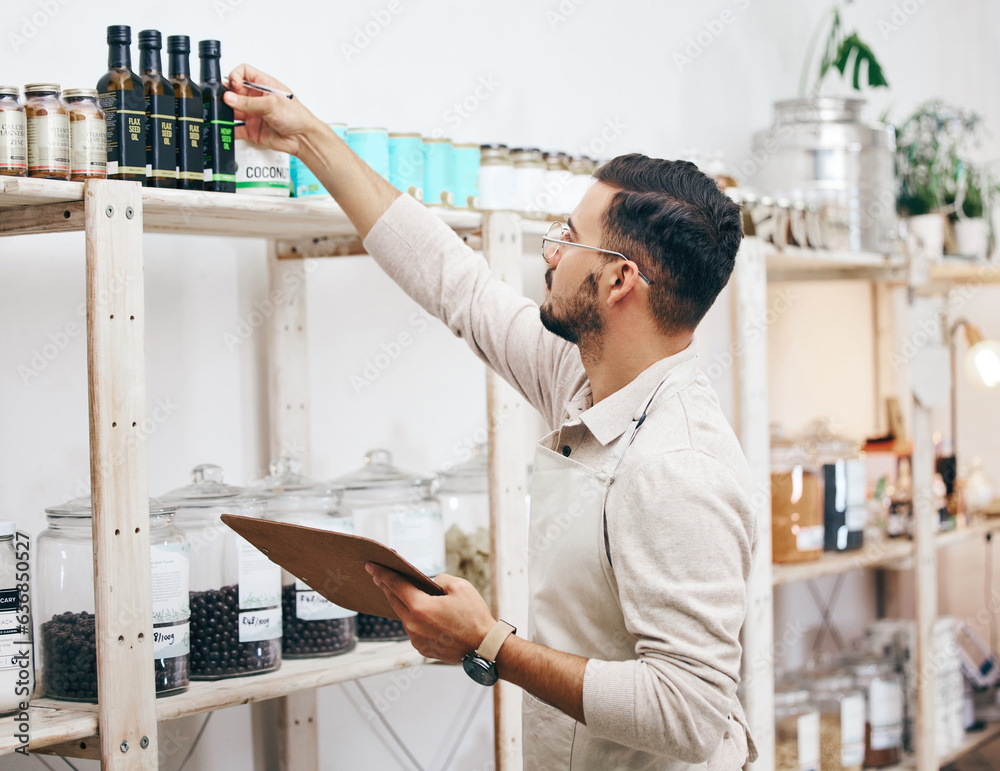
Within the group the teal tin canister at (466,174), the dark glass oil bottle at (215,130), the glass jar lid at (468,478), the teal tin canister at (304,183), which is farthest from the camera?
the glass jar lid at (468,478)

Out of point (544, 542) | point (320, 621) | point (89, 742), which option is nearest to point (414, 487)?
point (320, 621)

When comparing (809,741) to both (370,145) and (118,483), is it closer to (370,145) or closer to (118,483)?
(370,145)

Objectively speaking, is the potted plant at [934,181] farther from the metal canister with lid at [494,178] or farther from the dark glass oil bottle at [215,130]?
the dark glass oil bottle at [215,130]

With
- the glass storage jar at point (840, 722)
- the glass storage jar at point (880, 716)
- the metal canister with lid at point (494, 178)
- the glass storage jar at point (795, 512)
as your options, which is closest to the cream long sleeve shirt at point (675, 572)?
the metal canister with lid at point (494, 178)

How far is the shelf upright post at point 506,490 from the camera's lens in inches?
72.6

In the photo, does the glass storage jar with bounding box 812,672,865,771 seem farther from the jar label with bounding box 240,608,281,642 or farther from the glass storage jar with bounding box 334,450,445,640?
the jar label with bounding box 240,608,281,642

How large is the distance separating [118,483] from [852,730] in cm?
218

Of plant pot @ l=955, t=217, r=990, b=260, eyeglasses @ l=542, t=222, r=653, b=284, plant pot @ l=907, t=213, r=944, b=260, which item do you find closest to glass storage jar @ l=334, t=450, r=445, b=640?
eyeglasses @ l=542, t=222, r=653, b=284

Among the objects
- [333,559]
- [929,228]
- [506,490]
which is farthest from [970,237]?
[333,559]

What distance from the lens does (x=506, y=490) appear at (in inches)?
73.0

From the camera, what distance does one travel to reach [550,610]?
4.51ft

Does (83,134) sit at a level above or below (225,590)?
above

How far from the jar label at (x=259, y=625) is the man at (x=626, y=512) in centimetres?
39

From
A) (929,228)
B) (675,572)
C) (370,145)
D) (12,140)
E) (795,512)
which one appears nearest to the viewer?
(675,572)
